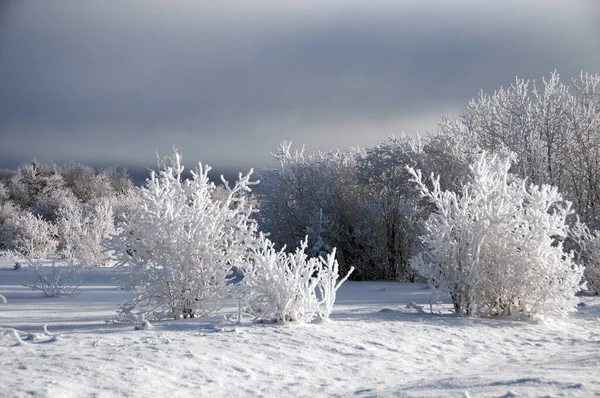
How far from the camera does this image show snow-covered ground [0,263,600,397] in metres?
4.31

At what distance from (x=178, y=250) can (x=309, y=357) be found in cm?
269

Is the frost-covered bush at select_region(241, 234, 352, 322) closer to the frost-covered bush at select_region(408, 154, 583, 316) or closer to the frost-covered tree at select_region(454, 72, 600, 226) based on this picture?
the frost-covered bush at select_region(408, 154, 583, 316)

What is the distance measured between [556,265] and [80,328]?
20.5ft

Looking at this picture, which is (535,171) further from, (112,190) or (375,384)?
(112,190)

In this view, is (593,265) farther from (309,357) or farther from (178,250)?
(178,250)

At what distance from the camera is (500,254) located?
800cm

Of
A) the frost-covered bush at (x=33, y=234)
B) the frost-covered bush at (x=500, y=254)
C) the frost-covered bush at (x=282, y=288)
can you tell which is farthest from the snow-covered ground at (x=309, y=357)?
the frost-covered bush at (x=33, y=234)

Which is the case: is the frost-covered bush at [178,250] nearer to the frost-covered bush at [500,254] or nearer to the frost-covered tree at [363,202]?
the frost-covered bush at [500,254]

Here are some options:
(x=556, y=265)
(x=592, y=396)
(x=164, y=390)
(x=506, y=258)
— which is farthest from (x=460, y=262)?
(x=164, y=390)

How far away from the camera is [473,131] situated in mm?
19656

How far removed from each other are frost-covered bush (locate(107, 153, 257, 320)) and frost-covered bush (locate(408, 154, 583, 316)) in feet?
8.90

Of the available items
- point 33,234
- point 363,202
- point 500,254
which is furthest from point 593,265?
point 33,234

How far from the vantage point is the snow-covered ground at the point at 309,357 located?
4.31 meters

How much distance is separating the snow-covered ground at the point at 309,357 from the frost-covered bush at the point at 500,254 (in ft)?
1.37
